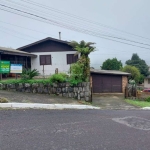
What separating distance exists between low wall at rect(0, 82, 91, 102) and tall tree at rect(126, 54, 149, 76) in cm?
4826

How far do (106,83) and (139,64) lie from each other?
41.9 meters

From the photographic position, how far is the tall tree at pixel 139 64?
5715 centimetres

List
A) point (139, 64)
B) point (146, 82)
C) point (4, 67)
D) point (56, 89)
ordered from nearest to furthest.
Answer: point (56, 89) → point (4, 67) → point (146, 82) → point (139, 64)

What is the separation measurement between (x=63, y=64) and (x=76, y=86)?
10108mm

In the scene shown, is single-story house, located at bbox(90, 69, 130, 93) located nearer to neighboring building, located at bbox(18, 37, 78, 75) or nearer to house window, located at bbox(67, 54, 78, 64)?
house window, located at bbox(67, 54, 78, 64)

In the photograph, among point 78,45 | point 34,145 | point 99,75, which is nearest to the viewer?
point 34,145

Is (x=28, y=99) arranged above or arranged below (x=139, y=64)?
below

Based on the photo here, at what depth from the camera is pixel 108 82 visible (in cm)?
2258

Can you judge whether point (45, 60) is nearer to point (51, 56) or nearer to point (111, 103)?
point (51, 56)

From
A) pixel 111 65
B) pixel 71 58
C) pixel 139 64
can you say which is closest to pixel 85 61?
pixel 71 58

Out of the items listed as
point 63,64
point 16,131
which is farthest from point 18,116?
point 63,64

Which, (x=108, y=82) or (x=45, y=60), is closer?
(x=108, y=82)

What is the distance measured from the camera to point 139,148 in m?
4.37

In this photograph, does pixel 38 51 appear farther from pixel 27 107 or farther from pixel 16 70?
pixel 27 107
